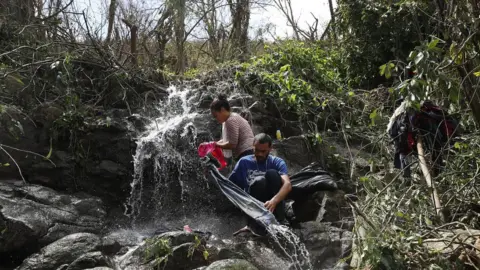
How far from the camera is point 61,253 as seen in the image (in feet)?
15.3

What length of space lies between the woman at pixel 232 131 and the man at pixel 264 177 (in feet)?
0.72

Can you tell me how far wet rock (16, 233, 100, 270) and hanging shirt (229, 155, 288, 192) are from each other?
1693 millimetres

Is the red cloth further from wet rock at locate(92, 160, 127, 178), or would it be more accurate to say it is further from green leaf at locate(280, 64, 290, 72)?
green leaf at locate(280, 64, 290, 72)

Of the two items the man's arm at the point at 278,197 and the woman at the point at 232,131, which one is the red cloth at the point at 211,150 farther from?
the man's arm at the point at 278,197

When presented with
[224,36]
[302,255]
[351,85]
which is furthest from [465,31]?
[224,36]

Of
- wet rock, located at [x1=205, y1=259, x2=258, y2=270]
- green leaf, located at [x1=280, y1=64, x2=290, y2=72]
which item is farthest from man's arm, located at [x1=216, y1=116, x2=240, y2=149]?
green leaf, located at [x1=280, y1=64, x2=290, y2=72]

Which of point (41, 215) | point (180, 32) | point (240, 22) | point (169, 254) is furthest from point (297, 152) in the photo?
point (240, 22)

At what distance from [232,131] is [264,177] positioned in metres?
0.73

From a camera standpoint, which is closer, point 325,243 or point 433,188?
point 433,188

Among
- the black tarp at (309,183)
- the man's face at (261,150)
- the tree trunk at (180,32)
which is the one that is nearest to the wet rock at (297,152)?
the black tarp at (309,183)

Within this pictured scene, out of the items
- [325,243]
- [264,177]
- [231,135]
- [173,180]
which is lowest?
[325,243]

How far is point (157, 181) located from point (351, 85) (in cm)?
440

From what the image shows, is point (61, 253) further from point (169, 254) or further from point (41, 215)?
point (41, 215)

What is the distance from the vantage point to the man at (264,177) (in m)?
5.21
